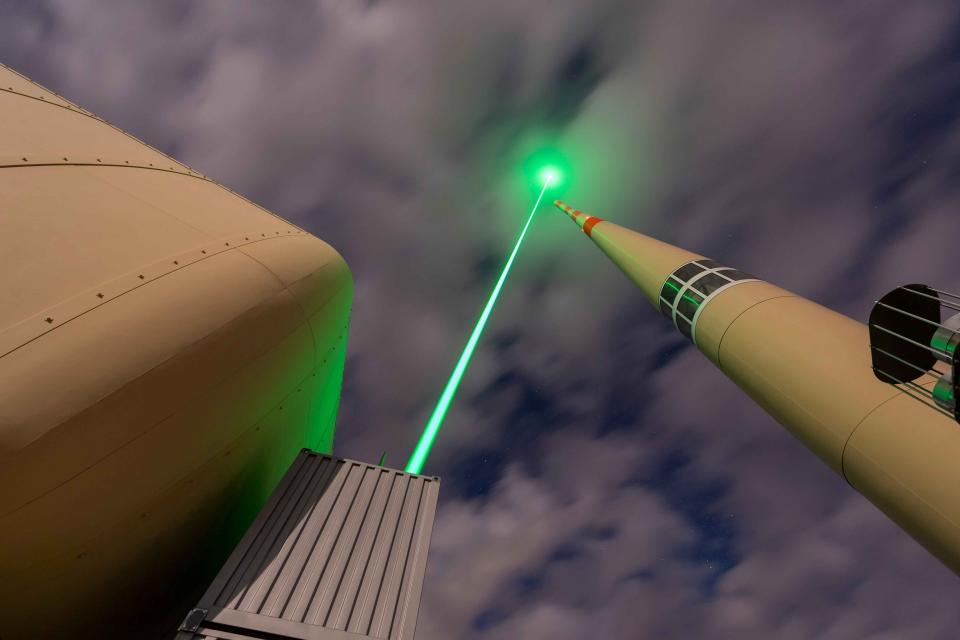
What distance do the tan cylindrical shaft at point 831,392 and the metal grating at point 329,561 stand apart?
25.1 ft

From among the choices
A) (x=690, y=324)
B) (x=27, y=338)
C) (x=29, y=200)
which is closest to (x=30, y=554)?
(x=27, y=338)

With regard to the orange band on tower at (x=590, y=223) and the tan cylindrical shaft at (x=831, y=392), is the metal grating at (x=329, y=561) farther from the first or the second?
the orange band on tower at (x=590, y=223)

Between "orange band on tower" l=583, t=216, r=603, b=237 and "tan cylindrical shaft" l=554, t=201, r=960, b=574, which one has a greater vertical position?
"orange band on tower" l=583, t=216, r=603, b=237

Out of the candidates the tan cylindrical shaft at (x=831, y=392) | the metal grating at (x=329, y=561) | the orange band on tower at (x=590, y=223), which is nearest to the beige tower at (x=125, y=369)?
the metal grating at (x=329, y=561)

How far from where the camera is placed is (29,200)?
6086 mm

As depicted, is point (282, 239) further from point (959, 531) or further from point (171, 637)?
point (959, 531)

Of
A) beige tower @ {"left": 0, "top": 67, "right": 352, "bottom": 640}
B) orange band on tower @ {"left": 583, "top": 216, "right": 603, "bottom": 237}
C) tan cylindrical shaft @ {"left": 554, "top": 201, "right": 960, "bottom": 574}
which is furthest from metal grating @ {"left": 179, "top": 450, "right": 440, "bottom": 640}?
orange band on tower @ {"left": 583, "top": 216, "right": 603, "bottom": 237}

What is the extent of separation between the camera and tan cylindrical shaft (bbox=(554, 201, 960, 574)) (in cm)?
654

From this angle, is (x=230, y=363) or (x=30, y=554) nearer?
(x=30, y=554)

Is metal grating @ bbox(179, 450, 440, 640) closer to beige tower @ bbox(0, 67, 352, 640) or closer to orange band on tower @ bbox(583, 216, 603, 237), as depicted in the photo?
beige tower @ bbox(0, 67, 352, 640)

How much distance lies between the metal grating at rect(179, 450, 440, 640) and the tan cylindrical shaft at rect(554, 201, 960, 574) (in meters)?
7.64

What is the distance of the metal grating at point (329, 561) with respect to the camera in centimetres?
657

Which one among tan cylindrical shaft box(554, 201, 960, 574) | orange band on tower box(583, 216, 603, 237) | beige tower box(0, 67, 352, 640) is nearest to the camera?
beige tower box(0, 67, 352, 640)

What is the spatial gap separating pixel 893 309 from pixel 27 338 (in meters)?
11.9
